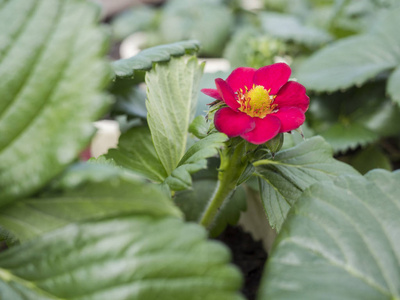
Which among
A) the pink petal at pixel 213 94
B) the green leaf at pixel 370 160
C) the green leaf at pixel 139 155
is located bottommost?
the green leaf at pixel 370 160

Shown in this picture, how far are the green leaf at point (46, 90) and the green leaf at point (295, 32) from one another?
3.02 ft

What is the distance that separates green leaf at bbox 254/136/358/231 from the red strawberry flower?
53 millimetres

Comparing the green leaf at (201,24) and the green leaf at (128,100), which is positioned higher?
the green leaf at (128,100)

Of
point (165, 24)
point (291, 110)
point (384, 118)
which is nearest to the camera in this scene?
point (291, 110)

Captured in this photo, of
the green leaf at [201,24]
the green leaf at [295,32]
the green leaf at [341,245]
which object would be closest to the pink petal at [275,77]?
the green leaf at [341,245]

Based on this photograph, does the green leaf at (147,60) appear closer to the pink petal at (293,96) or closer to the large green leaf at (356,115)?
the pink petal at (293,96)

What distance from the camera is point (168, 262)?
22 centimetres

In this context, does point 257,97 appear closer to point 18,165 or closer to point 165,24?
point 18,165

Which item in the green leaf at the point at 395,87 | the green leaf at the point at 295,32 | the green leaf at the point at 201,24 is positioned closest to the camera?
the green leaf at the point at 395,87

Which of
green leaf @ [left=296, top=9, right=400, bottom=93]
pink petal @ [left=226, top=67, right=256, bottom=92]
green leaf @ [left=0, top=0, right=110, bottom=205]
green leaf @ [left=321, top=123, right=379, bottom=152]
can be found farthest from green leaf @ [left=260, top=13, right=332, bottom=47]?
green leaf @ [left=0, top=0, right=110, bottom=205]

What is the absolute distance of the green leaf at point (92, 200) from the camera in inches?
8.6

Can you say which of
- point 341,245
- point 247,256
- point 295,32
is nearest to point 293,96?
point 341,245

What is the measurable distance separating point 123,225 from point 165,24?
1343 mm

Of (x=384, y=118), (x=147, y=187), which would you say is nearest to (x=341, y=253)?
(x=147, y=187)
